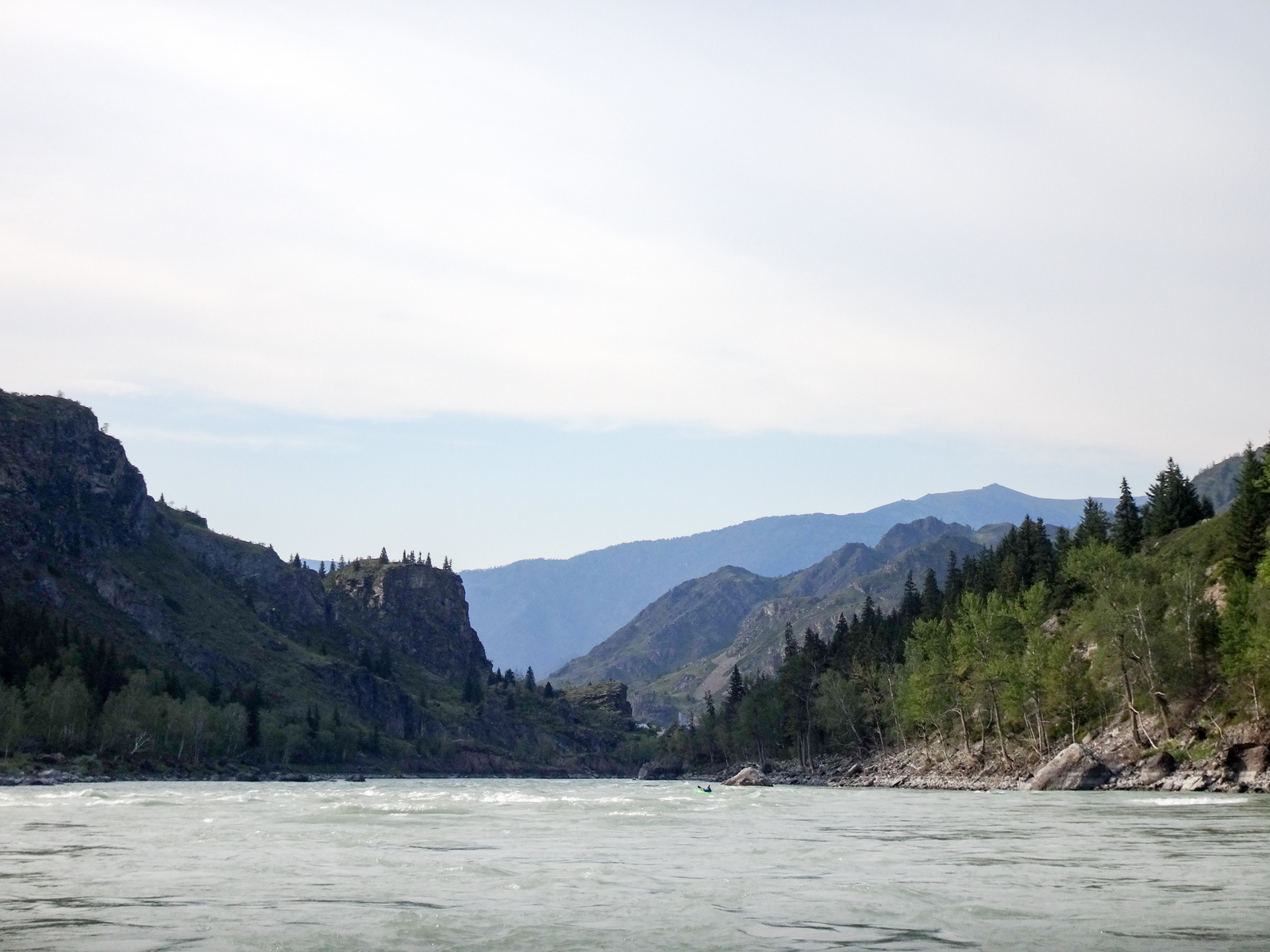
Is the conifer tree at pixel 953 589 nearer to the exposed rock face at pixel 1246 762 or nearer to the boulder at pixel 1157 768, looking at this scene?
the boulder at pixel 1157 768

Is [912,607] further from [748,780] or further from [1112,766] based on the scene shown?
[1112,766]

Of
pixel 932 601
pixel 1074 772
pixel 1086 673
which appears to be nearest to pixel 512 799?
pixel 1074 772

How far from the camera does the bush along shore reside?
82.3 m

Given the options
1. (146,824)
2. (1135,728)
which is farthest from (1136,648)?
(146,824)

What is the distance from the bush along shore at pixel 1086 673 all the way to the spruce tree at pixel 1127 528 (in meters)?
0.29

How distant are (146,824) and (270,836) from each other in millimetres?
9867

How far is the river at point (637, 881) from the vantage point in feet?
68.5

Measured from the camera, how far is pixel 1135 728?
296ft

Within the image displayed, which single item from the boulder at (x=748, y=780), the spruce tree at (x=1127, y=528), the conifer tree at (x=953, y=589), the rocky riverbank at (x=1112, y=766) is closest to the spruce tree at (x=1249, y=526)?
the rocky riverbank at (x=1112, y=766)

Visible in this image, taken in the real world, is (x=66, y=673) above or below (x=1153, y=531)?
below

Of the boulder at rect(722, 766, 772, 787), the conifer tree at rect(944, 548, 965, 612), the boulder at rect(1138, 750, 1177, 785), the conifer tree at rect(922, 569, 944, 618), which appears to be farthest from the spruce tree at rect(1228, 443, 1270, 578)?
the conifer tree at rect(922, 569, 944, 618)

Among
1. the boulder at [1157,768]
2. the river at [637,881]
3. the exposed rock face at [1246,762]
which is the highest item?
the river at [637,881]

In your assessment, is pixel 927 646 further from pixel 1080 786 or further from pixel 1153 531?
pixel 1080 786

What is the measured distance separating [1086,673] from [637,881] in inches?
3373
